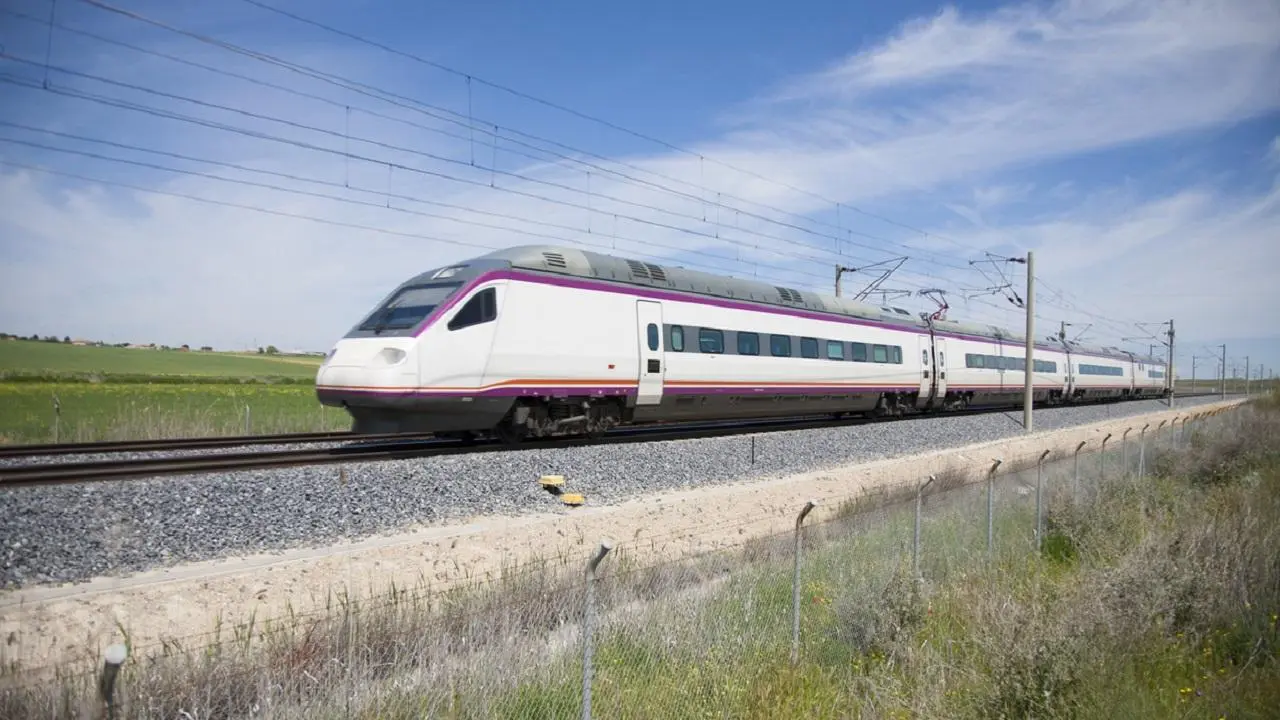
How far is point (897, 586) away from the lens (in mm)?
7379

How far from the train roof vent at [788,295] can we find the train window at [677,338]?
5330mm

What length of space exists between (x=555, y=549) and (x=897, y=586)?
14.4 feet

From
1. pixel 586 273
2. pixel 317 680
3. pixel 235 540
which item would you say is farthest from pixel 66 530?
pixel 586 273

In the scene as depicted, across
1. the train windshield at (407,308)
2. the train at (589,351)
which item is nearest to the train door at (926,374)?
the train at (589,351)

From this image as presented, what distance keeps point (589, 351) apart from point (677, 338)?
2.80 m

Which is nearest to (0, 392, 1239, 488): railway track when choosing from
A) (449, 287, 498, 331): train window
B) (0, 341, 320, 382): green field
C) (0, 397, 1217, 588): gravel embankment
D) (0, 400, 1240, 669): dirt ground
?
(0, 397, 1217, 588): gravel embankment

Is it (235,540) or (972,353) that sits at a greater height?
(972,353)

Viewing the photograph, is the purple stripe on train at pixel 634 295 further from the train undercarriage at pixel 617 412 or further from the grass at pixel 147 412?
the grass at pixel 147 412

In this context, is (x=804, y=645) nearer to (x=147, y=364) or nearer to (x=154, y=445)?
(x=154, y=445)

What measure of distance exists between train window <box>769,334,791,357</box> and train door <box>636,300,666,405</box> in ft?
14.8

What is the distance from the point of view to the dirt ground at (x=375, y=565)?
646 centimetres

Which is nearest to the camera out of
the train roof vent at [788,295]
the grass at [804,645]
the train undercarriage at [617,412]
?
the grass at [804,645]

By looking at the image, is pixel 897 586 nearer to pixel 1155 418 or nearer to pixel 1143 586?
pixel 1143 586

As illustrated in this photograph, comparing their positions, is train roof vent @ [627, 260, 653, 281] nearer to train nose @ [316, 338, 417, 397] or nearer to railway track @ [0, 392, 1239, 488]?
railway track @ [0, 392, 1239, 488]
